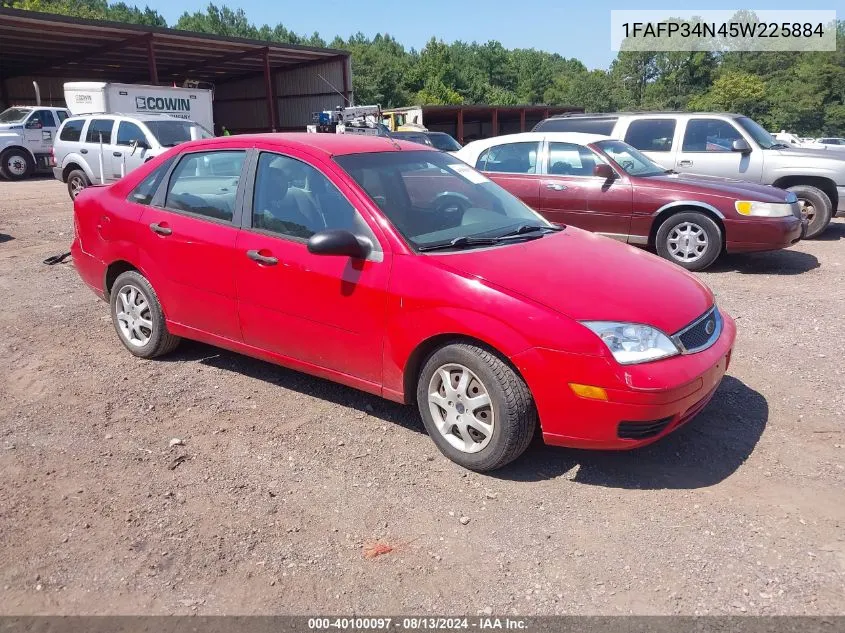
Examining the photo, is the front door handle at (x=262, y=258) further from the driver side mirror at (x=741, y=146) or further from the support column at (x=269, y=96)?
the support column at (x=269, y=96)

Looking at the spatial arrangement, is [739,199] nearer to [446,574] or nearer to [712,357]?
[712,357]

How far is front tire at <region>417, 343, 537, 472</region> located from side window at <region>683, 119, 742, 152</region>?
8163 mm

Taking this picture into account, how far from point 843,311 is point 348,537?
536cm

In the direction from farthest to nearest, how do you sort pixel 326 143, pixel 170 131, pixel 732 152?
pixel 170 131 → pixel 732 152 → pixel 326 143

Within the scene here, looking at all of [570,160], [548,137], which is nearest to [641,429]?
[570,160]

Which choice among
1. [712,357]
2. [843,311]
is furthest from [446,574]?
[843,311]

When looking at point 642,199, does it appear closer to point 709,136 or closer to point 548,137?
point 548,137

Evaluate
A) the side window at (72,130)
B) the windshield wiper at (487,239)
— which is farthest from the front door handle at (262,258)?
Answer: the side window at (72,130)

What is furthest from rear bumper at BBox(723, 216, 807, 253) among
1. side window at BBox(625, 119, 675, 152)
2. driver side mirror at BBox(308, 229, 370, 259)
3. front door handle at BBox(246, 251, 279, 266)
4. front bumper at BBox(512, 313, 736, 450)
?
front door handle at BBox(246, 251, 279, 266)

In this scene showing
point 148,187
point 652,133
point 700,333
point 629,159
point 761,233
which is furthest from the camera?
point 652,133

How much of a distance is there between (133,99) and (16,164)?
3729 mm

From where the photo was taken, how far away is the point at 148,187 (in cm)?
489

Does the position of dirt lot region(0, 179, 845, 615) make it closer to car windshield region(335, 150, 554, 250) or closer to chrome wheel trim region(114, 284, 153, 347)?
chrome wheel trim region(114, 284, 153, 347)

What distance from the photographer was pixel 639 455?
12.4 feet
